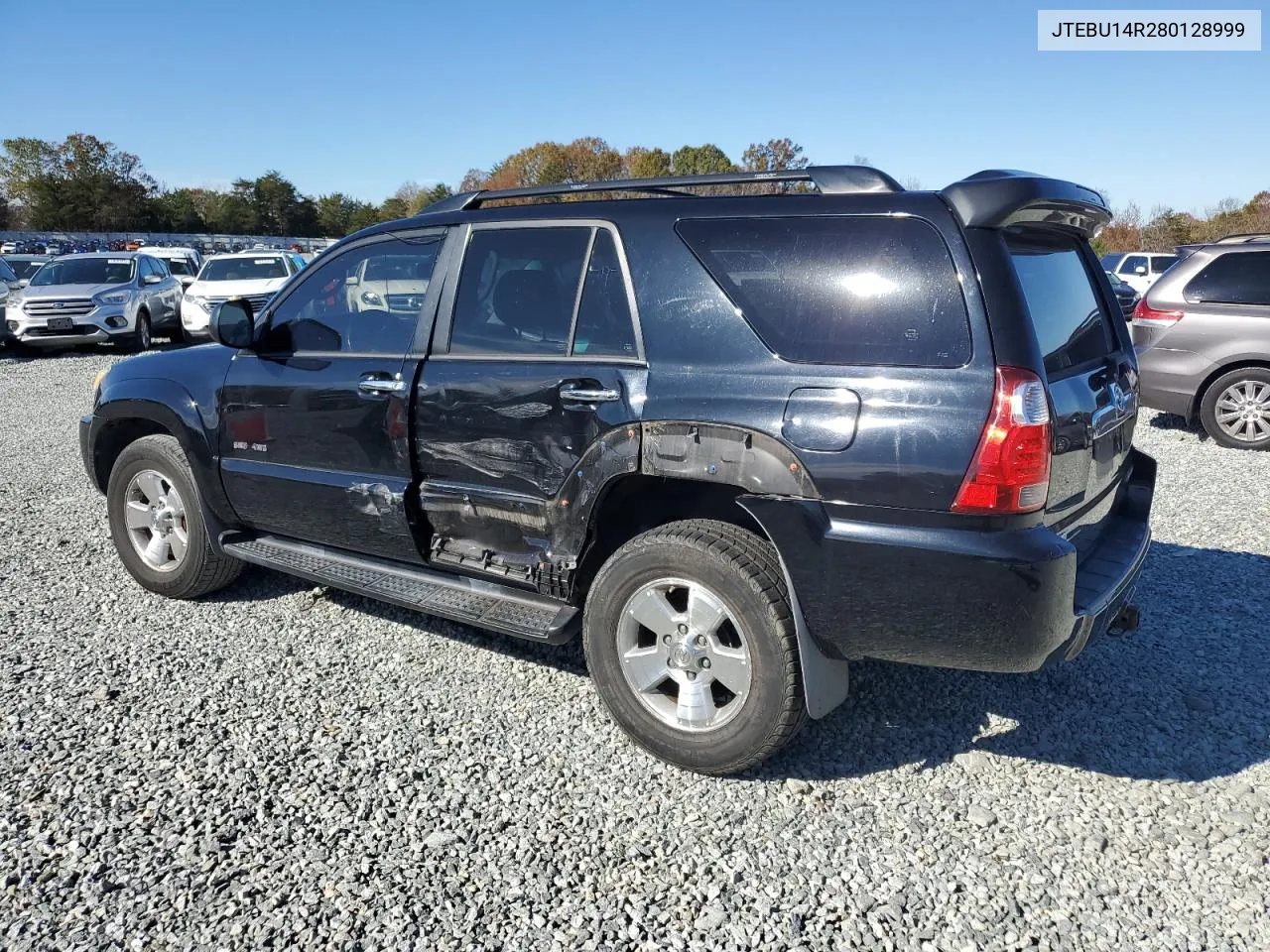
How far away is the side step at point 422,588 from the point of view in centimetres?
343

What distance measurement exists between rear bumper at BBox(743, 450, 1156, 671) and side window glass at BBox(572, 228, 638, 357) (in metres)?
0.81

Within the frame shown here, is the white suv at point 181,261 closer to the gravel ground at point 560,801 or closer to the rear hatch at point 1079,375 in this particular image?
the gravel ground at point 560,801

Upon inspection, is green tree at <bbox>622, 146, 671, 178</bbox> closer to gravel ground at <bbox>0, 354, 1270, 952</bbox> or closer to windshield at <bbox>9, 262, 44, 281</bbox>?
windshield at <bbox>9, 262, 44, 281</bbox>

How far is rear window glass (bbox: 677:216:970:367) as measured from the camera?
2.72 metres

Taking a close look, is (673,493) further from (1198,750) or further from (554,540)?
(1198,750)

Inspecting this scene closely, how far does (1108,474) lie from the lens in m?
3.34

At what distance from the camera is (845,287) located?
2.87m

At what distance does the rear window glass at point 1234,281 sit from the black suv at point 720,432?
Result: 5735mm

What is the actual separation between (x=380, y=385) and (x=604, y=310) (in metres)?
1.06

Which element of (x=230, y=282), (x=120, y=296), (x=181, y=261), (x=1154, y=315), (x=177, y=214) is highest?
(x=177, y=214)

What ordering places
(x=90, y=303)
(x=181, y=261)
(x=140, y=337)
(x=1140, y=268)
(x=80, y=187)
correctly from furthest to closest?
(x=80, y=187) → (x=1140, y=268) → (x=181, y=261) → (x=140, y=337) → (x=90, y=303)

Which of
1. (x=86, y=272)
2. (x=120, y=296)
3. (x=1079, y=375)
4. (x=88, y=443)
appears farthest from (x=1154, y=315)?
(x=86, y=272)

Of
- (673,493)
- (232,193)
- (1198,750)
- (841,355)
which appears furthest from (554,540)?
(232,193)

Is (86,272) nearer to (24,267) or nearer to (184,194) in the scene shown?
(24,267)
